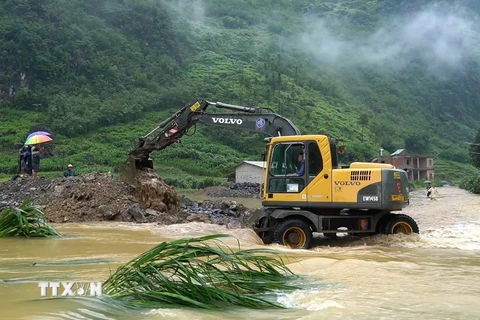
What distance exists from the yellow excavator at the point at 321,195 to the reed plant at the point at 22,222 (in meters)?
3.97

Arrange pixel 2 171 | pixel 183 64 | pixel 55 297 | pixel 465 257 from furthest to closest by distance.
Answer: pixel 183 64 → pixel 2 171 → pixel 465 257 → pixel 55 297

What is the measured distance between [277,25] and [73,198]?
130524 millimetres

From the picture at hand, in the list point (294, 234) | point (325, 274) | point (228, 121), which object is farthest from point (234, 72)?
point (325, 274)

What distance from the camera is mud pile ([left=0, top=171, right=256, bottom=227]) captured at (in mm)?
14430

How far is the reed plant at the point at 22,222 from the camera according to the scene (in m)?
9.06

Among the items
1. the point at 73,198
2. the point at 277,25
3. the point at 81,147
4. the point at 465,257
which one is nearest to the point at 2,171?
the point at 81,147

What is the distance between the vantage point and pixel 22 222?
908cm

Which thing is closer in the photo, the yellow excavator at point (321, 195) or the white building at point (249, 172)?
the yellow excavator at point (321, 195)

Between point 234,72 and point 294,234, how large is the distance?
86.7 metres

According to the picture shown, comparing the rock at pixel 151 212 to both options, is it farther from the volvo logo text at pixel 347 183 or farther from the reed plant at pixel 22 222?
the volvo logo text at pixel 347 183

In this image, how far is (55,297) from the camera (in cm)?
419

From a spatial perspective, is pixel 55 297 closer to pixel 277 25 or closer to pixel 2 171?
pixel 2 171

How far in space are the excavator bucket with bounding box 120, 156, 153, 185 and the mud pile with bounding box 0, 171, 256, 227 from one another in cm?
15
